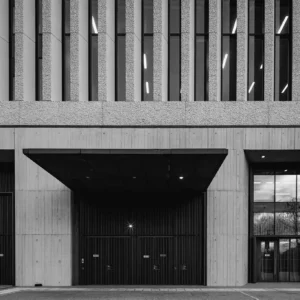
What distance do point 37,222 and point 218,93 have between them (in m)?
10.5

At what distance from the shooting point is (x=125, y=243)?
1536 centimetres

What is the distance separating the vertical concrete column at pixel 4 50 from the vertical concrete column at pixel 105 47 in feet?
15.0

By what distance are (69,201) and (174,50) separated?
8.83 meters

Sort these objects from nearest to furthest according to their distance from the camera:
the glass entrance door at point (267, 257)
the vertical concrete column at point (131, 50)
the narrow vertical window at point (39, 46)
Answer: the vertical concrete column at point (131, 50) → the narrow vertical window at point (39, 46) → the glass entrance door at point (267, 257)

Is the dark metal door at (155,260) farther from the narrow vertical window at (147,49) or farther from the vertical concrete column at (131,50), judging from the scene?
the narrow vertical window at (147,49)

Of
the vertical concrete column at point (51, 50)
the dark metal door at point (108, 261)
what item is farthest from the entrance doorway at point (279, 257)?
the vertical concrete column at point (51, 50)

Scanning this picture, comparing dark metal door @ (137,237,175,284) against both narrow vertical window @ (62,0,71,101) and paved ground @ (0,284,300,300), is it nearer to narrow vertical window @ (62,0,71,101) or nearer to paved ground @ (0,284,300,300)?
paved ground @ (0,284,300,300)

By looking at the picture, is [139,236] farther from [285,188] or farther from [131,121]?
[285,188]

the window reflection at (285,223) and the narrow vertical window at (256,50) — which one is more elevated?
the narrow vertical window at (256,50)

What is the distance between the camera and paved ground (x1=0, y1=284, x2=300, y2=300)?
40.9 feet

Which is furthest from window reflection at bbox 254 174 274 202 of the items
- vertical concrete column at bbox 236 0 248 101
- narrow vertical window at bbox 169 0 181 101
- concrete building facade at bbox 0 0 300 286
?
narrow vertical window at bbox 169 0 181 101

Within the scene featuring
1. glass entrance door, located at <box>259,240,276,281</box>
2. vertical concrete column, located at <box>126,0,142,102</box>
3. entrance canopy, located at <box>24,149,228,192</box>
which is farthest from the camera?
glass entrance door, located at <box>259,240,276,281</box>

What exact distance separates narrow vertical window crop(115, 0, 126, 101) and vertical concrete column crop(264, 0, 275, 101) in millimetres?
6780

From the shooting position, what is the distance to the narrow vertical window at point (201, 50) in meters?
15.5
